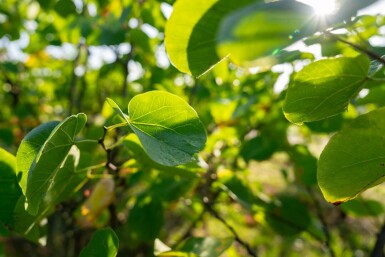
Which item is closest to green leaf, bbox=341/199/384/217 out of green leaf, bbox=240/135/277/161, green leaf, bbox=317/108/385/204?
green leaf, bbox=240/135/277/161

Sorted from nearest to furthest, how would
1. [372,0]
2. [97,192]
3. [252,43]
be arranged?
[252,43] < [372,0] < [97,192]

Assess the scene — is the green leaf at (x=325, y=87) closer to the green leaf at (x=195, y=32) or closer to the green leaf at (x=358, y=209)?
the green leaf at (x=195, y=32)

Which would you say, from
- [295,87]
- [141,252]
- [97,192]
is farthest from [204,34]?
[141,252]

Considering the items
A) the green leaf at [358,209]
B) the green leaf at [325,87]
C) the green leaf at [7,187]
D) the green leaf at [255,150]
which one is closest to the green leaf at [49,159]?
the green leaf at [7,187]

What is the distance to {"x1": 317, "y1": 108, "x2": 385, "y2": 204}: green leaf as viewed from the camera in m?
0.58

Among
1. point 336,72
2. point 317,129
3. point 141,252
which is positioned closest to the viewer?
point 336,72

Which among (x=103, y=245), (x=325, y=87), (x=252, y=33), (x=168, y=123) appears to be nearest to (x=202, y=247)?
(x=103, y=245)

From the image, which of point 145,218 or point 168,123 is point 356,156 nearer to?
point 168,123

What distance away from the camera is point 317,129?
4.00 feet

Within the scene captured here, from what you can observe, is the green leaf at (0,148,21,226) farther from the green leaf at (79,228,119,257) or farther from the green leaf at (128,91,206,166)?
the green leaf at (128,91,206,166)

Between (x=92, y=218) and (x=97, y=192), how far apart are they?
109 millimetres

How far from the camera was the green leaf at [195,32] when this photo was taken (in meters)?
0.46

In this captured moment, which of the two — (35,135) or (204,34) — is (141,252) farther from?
(204,34)

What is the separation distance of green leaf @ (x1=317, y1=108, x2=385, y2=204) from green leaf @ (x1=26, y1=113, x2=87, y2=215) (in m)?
0.35
